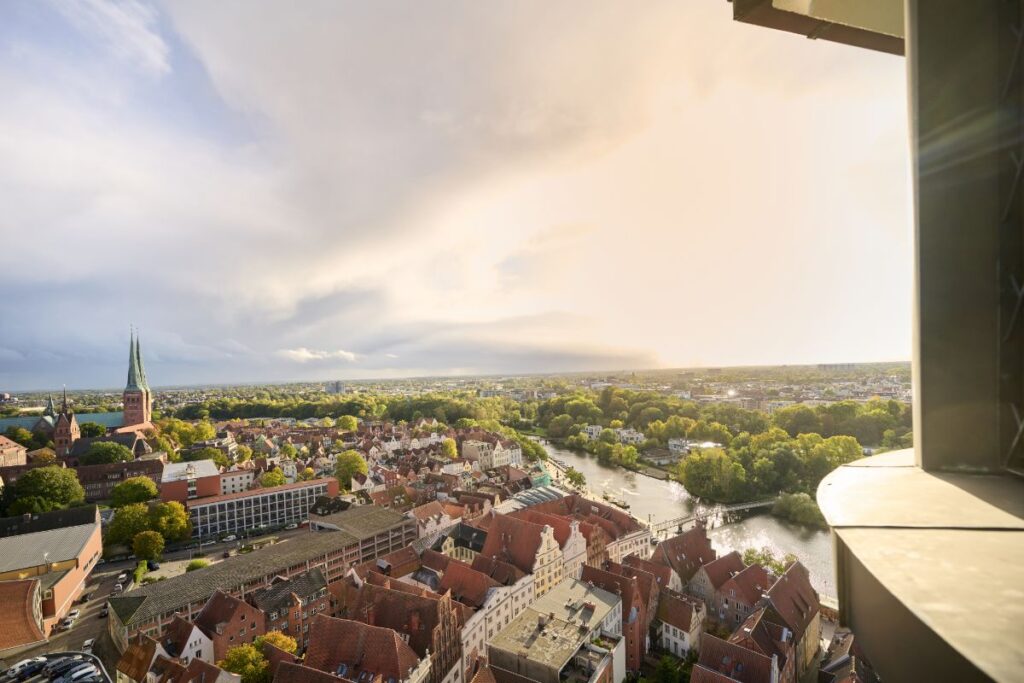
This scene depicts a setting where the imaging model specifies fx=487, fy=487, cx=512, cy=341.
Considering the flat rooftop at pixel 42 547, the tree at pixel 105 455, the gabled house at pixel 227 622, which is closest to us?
the gabled house at pixel 227 622

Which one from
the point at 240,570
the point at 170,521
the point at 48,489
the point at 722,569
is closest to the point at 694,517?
the point at 722,569

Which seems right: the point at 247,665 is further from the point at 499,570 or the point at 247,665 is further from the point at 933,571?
the point at 933,571

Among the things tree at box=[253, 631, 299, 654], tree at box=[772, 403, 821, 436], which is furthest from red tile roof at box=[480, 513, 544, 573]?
tree at box=[772, 403, 821, 436]

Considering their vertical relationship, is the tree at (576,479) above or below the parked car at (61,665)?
below

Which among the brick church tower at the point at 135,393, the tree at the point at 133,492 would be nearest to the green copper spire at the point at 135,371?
the brick church tower at the point at 135,393

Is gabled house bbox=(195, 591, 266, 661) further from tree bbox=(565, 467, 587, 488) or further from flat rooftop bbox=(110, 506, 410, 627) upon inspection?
tree bbox=(565, 467, 587, 488)

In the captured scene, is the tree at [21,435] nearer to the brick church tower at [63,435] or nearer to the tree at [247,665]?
the brick church tower at [63,435]

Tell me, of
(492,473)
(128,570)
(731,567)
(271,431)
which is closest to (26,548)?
(128,570)
